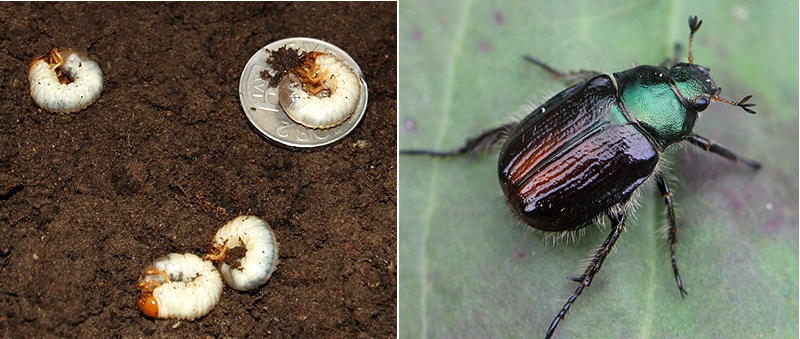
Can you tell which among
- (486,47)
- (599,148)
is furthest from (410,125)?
(599,148)

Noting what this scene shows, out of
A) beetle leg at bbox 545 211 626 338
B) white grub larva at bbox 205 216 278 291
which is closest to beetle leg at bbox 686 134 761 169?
beetle leg at bbox 545 211 626 338

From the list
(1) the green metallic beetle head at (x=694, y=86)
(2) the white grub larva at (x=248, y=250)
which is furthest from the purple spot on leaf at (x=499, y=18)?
(2) the white grub larva at (x=248, y=250)

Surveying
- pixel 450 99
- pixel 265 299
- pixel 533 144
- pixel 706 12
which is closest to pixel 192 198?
pixel 265 299

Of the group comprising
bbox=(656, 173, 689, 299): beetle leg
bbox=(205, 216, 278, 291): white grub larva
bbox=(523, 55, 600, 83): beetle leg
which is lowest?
bbox=(205, 216, 278, 291): white grub larva

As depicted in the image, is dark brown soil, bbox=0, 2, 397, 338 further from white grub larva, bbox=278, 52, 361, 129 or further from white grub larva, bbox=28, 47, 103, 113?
white grub larva, bbox=278, 52, 361, 129

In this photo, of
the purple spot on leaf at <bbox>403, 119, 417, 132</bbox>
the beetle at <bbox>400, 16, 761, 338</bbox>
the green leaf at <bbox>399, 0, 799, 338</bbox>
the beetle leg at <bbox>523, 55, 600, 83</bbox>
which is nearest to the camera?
the beetle at <bbox>400, 16, 761, 338</bbox>

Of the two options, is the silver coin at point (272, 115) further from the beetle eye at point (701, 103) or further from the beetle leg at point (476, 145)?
the beetle eye at point (701, 103)
